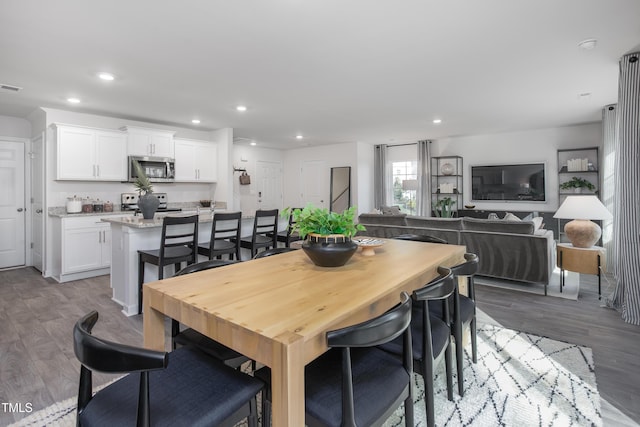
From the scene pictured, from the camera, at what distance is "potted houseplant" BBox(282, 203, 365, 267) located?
1766 millimetres

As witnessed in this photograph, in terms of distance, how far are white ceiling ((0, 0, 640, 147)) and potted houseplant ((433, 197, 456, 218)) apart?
8.64 ft

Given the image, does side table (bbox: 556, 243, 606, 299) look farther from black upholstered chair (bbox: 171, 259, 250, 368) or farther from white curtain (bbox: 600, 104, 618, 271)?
black upholstered chair (bbox: 171, 259, 250, 368)

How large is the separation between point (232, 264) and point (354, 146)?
263 inches

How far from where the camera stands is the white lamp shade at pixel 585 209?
358cm

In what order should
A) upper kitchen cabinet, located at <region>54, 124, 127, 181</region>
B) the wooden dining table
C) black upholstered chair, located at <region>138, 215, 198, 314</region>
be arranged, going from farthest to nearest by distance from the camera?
upper kitchen cabinet, located at <region>54, 124, 127, 181</region>, black upholstered chair, located at <region>138, 215, 198, 314</region>, the wooden dining table

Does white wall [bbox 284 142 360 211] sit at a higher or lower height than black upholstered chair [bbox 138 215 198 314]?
higher

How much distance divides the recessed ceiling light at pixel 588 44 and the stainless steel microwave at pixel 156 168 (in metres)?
5.76

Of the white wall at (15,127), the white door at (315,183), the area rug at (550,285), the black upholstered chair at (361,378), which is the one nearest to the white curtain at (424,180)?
the white door at (315,183)

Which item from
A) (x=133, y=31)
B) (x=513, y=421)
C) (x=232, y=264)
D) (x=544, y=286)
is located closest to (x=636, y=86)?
(x=544, y=286)

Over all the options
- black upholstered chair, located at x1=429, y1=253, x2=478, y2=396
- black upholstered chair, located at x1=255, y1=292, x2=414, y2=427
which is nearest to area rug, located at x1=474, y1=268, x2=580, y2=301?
black upholstered chair, located at x1=429, y1=253, x2=478, y2=396

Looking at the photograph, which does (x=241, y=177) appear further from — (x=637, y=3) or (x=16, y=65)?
(x=637, y=3)

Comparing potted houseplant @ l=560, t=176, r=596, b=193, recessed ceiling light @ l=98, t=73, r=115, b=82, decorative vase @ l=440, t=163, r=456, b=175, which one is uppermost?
recessed ceiling light @ l=98, t=73, r=115, b=82

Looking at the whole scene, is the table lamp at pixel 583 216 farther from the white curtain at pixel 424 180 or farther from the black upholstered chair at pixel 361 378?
the white curtain at pixel 424 180

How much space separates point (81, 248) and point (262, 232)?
278 cm
